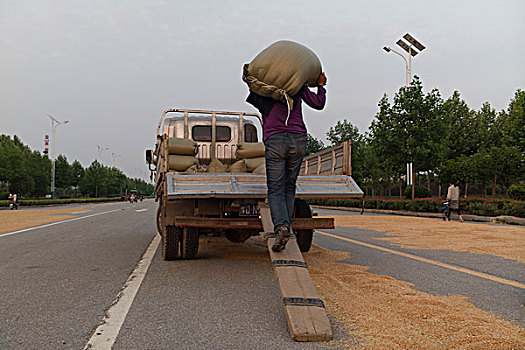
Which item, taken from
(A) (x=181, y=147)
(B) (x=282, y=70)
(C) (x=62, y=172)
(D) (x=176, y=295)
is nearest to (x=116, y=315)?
(D) (x=176, y=295)

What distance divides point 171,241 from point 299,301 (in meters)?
3.19

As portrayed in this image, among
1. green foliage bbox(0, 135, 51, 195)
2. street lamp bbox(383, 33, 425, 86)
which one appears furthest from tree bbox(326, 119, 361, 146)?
green foliage bbox(0, 135, 51, 195)

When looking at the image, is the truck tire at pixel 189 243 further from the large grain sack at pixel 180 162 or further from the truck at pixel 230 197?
the large grain sack at pixel 180 162

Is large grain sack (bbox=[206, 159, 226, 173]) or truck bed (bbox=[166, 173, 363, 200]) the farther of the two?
large grain sack (bbox=[206, 159, 226, 173])

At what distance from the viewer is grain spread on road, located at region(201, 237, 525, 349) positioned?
2.70 m

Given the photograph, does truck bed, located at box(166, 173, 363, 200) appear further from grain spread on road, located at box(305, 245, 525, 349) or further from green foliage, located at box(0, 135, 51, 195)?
green foliage, located at box(0, 135, 51, 195)

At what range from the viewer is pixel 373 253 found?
275 inches

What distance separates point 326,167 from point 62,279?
3.97 meters

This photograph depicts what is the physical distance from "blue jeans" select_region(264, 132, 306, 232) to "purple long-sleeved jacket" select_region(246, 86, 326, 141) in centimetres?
7

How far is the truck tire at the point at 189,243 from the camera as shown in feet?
19.3

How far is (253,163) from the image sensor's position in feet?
23.8

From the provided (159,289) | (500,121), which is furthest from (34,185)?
(159,289)

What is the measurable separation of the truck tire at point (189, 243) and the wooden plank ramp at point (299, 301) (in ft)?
7.80

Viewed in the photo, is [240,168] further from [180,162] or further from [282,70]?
[282,70]
